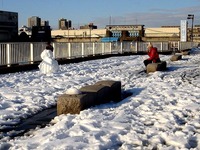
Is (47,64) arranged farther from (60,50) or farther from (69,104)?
(69,104)

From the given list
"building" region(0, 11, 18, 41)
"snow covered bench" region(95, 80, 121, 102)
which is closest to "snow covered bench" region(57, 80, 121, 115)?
"snow covered bench" region(95, 80, 121, 102)

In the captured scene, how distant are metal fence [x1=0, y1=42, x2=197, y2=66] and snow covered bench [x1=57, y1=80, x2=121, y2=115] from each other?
30.3 feet

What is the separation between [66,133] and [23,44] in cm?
1428

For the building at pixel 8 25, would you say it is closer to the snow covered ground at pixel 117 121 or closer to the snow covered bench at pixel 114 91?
the snow covered ground at pixel 117 121

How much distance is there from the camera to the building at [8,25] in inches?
2391

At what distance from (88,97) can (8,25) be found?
57250 millimetres

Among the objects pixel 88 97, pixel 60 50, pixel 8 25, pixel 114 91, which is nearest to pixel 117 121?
pixel 88 97

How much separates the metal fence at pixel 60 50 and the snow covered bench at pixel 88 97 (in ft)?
30.3

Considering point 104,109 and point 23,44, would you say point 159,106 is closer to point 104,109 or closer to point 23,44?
point 104,109

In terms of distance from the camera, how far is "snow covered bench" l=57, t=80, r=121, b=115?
27.6ft

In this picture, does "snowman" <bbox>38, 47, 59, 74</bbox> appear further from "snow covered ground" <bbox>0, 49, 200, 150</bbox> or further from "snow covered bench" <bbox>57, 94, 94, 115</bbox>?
"snow covered bench" <bbox>57, 94, 94, 115</bbox>

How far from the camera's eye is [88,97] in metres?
8.97

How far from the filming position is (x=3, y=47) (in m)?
18.7

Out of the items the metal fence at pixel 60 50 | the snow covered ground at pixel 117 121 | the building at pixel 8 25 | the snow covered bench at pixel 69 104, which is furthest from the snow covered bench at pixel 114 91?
the building at pixel 8 25
